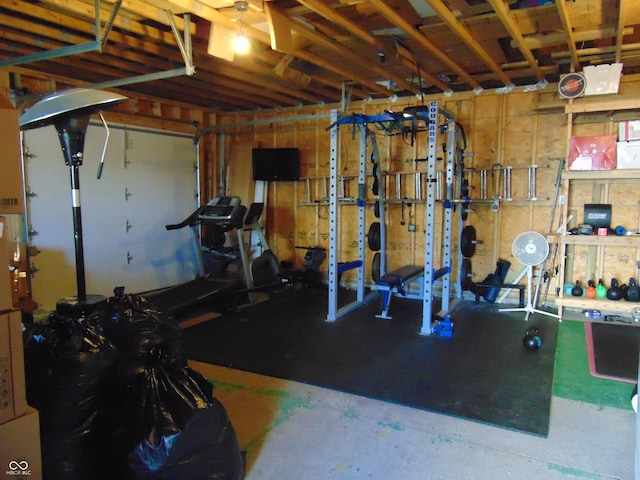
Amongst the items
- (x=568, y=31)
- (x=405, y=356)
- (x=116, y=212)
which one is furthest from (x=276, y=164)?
(x=568, y=31)

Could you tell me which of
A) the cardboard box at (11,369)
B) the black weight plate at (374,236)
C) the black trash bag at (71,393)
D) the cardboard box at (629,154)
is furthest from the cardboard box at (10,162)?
the cardboard box at (629,154)

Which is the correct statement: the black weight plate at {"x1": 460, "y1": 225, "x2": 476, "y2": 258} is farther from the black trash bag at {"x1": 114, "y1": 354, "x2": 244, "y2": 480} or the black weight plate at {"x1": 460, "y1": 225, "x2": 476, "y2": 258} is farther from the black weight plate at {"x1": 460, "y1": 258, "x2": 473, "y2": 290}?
the black trash bag at {"x1": 114, "y1": 354, "x2": 244, "y2": 480}

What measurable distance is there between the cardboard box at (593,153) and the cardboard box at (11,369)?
5041 mm

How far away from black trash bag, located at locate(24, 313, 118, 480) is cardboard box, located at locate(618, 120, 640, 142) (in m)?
5.05

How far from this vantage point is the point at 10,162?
1.58m

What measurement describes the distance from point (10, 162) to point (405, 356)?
3197mm

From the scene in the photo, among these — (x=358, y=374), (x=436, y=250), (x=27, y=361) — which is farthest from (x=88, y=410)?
(x=436, y=250)

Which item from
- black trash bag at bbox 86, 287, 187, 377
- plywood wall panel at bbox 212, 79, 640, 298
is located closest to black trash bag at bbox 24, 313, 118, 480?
Result: black trash bag at bbox 86, 287, 187, 377

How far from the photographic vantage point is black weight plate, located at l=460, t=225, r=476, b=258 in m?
5.51

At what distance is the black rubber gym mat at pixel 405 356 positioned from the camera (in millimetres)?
3092

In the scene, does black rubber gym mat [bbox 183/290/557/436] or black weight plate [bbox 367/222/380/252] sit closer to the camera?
black rubber gym mat [bbox 183/290/557/436]

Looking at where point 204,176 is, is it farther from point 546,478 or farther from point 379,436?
point 546,478

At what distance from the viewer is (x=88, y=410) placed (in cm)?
189

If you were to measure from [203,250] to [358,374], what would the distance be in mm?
3595
